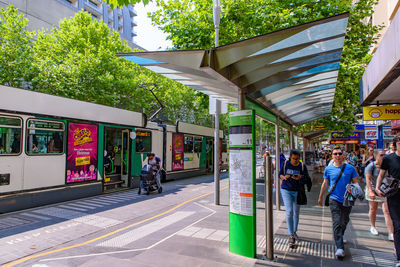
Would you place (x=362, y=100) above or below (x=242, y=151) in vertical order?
above

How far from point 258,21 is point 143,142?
687 cm

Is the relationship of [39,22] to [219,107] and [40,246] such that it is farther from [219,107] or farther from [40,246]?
[40,246]

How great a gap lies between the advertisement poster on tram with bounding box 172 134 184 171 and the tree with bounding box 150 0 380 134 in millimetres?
5169

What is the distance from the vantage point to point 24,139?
293 inches

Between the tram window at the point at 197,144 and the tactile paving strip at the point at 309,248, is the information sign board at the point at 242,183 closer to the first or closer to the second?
the tactile paving strip at the point at 309,248

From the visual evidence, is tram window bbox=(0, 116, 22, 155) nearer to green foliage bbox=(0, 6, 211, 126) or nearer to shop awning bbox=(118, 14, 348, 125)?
shop awning bbox=(118, 14, 348, 125)

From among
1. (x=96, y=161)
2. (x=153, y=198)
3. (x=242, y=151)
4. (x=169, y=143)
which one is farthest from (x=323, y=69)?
(x=169, y=143)

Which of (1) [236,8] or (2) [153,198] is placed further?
(1) [236,8]

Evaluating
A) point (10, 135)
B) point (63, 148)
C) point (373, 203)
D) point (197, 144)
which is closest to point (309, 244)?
point (373, 203)

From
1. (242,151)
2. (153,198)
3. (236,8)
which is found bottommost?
(153,198)

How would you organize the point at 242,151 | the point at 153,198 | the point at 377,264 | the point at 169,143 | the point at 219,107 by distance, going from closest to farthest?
1. the point at 377,264
2. the point at 242,151
3. the point at 219,107
4. the point at 153,198
5. the point at 169,143

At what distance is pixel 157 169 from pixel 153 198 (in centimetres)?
133

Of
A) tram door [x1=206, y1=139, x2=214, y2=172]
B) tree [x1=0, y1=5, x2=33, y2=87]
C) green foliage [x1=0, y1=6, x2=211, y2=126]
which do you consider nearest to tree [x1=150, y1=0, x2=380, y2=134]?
green foliage [x1=0, y1=6, x2=211, y2=126]

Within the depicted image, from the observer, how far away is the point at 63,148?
851cm
